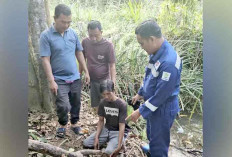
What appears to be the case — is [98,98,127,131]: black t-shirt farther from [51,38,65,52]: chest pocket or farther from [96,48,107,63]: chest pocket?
[51,38,65,52]: chest pocket

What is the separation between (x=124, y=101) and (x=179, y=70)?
0.36 meters

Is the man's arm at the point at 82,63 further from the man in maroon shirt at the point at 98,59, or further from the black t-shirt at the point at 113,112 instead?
the black t-shirt at the point at 113,112

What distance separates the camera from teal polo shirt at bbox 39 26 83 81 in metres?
1.76

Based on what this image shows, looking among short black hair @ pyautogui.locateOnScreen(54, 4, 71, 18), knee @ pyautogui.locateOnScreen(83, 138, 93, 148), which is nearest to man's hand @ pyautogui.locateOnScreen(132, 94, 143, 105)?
knee @ pyautogui.locateOnScreen(83, 138, 93, 148)

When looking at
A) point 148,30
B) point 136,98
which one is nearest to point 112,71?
point 136,98

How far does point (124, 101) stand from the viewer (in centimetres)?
177

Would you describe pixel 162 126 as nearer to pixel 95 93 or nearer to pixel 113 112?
pixel 113 112

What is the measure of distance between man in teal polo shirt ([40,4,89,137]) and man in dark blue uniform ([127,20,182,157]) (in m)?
0.34

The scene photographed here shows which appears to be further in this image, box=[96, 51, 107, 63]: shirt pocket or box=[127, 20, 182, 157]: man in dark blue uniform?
box=[96, 51, 107, 63]: shirt pocket

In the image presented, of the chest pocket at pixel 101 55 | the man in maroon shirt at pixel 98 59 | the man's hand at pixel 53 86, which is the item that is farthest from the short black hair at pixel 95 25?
the man's hand at pixel 53 86

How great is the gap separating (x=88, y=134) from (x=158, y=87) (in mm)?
504
